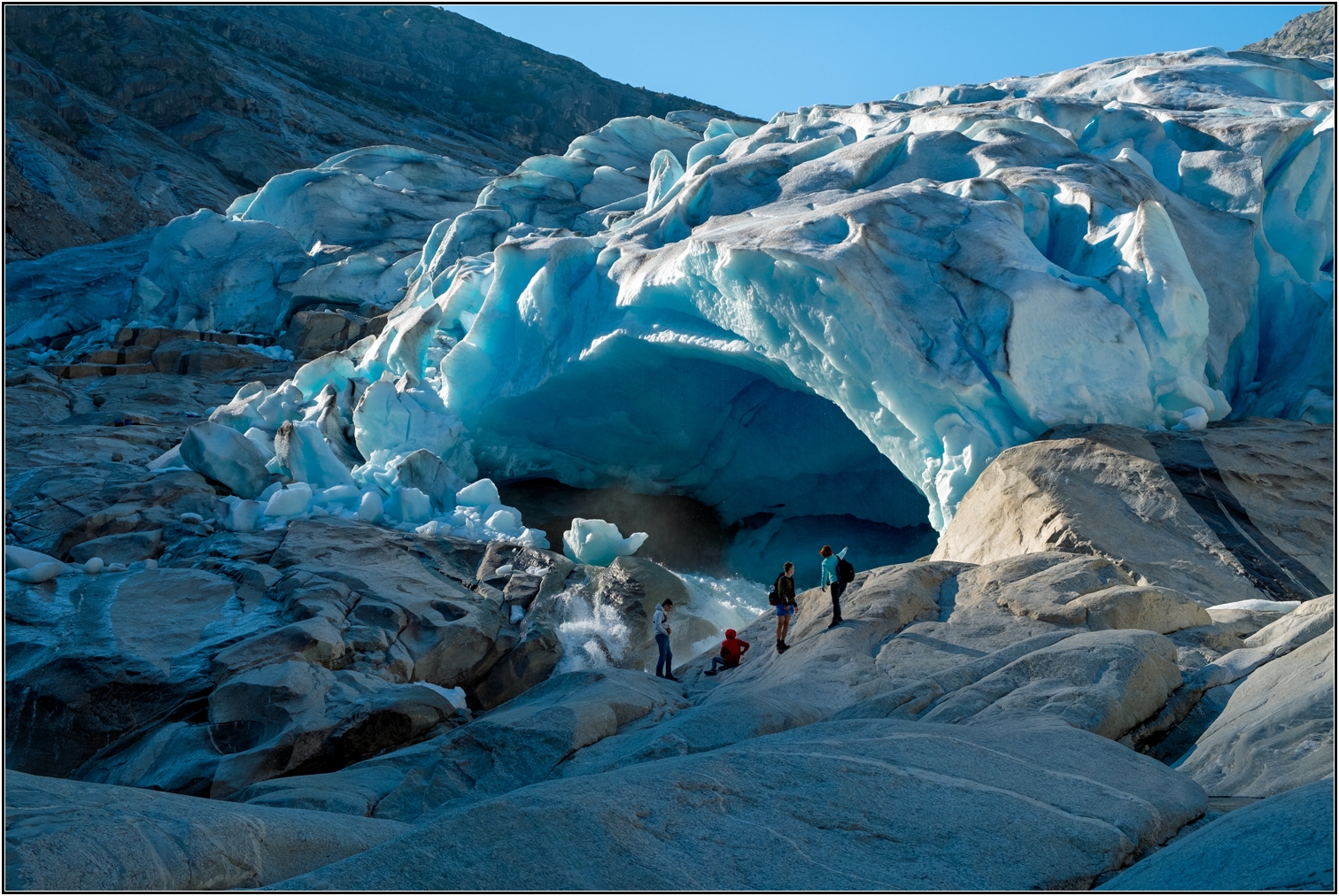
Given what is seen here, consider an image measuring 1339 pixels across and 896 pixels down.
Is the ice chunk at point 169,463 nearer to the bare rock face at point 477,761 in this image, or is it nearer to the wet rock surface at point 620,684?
the wet rock surface at point 620,684

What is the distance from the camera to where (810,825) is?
10.9 feet

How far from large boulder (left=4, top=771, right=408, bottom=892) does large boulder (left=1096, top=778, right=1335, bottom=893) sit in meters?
2.65

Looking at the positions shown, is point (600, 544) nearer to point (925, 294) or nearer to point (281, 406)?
point (925, 294)

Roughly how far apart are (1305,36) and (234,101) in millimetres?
37905

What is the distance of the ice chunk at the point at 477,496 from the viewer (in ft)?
41.1

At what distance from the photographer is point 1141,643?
5.67 metres

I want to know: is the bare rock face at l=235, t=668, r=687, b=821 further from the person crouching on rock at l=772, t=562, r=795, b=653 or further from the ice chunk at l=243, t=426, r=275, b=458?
the ice chunk at l=243, t=426, r=275, b=458

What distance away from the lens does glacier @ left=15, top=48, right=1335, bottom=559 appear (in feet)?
33.2

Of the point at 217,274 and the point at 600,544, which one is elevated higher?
the point at 217,274

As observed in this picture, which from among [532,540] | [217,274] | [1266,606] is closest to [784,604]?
[1266,606]

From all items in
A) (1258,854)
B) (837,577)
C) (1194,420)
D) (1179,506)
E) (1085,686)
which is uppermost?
(1194,420)

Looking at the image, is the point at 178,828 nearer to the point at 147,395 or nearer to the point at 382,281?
the point at 147,395

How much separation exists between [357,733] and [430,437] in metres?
7.18

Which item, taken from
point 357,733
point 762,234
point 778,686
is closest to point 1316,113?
point 762,234
